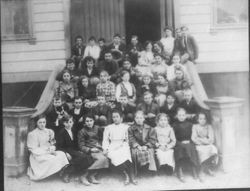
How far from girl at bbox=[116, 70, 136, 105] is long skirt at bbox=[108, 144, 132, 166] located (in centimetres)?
57

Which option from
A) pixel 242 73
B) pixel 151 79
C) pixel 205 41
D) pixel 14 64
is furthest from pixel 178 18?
pixel 14 64

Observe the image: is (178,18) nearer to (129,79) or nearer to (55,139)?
(129,79)

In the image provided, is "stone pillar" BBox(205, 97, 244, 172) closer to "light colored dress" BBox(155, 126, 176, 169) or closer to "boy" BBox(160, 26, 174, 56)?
"light colored dress" BBox(155, 126, 176, 169)

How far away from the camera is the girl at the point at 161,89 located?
391 cm

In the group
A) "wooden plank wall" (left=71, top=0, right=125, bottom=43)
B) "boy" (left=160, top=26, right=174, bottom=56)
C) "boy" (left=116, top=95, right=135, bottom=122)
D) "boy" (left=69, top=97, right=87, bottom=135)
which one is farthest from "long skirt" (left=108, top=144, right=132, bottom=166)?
"wooden plank wall" (left=71, top=0, right=125, bottom=43)

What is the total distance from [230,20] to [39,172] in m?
Result: 3.05

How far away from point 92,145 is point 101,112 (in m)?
0.42

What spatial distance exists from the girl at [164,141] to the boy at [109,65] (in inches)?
31.4

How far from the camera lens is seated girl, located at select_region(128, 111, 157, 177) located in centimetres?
383

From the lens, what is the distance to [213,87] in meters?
3.93

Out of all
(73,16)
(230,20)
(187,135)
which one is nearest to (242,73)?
(230,20)

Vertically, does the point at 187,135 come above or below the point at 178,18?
below

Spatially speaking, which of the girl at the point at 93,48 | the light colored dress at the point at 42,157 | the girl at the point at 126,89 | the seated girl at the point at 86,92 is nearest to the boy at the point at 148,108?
the girl at the point at 126,89

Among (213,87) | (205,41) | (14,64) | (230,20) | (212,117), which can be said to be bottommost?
(212,117)
